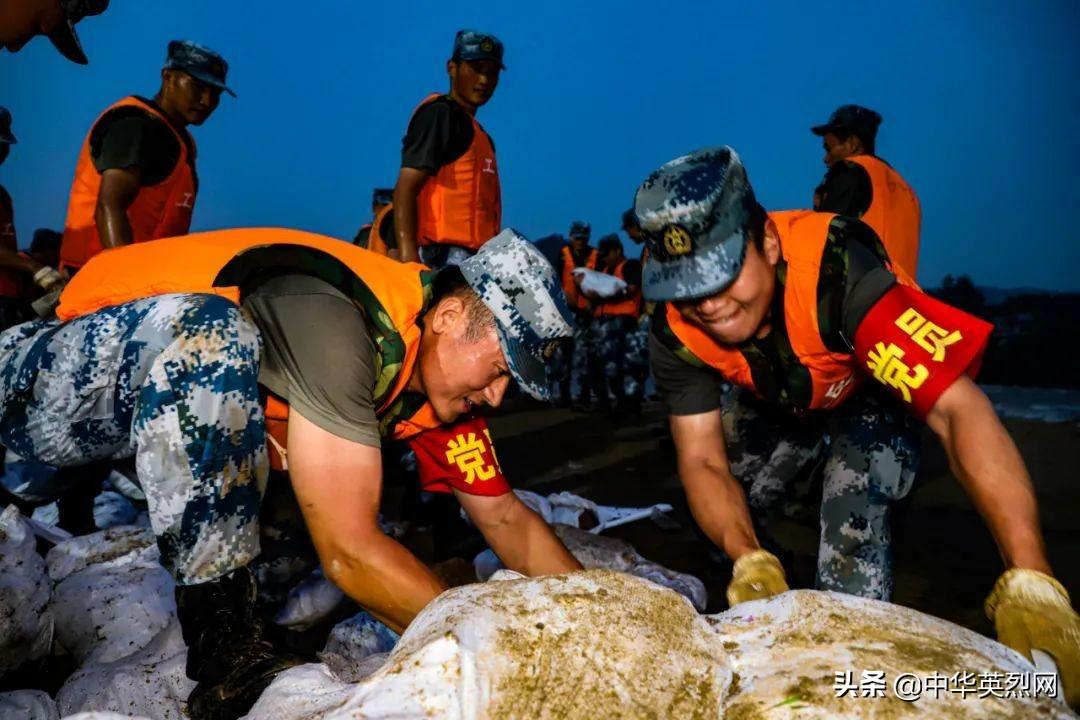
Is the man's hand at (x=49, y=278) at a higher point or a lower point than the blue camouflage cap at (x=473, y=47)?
lower

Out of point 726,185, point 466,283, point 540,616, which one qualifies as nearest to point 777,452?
point 726,185

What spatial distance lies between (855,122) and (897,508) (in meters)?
2.08

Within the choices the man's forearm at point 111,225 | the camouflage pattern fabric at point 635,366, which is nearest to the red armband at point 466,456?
the man's forearm at point 111,225

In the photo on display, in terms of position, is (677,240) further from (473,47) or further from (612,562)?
(473,47)

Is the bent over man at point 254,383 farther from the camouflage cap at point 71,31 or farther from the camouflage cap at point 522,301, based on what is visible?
the camouflage cap at point 71,31

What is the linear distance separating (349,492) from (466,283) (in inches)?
24.1

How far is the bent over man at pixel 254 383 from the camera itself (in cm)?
154

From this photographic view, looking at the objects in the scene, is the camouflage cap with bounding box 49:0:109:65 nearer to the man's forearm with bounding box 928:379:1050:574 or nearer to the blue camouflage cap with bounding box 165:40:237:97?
the blue camouflage cap with bounding box 165:40:237:97

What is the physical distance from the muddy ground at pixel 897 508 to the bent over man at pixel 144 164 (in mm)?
2570

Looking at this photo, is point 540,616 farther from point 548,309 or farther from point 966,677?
point 548,309

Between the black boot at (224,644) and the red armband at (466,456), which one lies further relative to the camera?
the red armband at (466,456)

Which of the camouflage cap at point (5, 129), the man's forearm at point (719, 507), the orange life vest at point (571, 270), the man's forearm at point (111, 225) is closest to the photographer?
the man's forearm at point (719, 507)

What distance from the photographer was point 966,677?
1015 mm

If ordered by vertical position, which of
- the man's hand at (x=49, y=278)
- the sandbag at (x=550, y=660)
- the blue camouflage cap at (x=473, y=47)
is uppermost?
the blue camouflage cap at (x=473, y=47)
